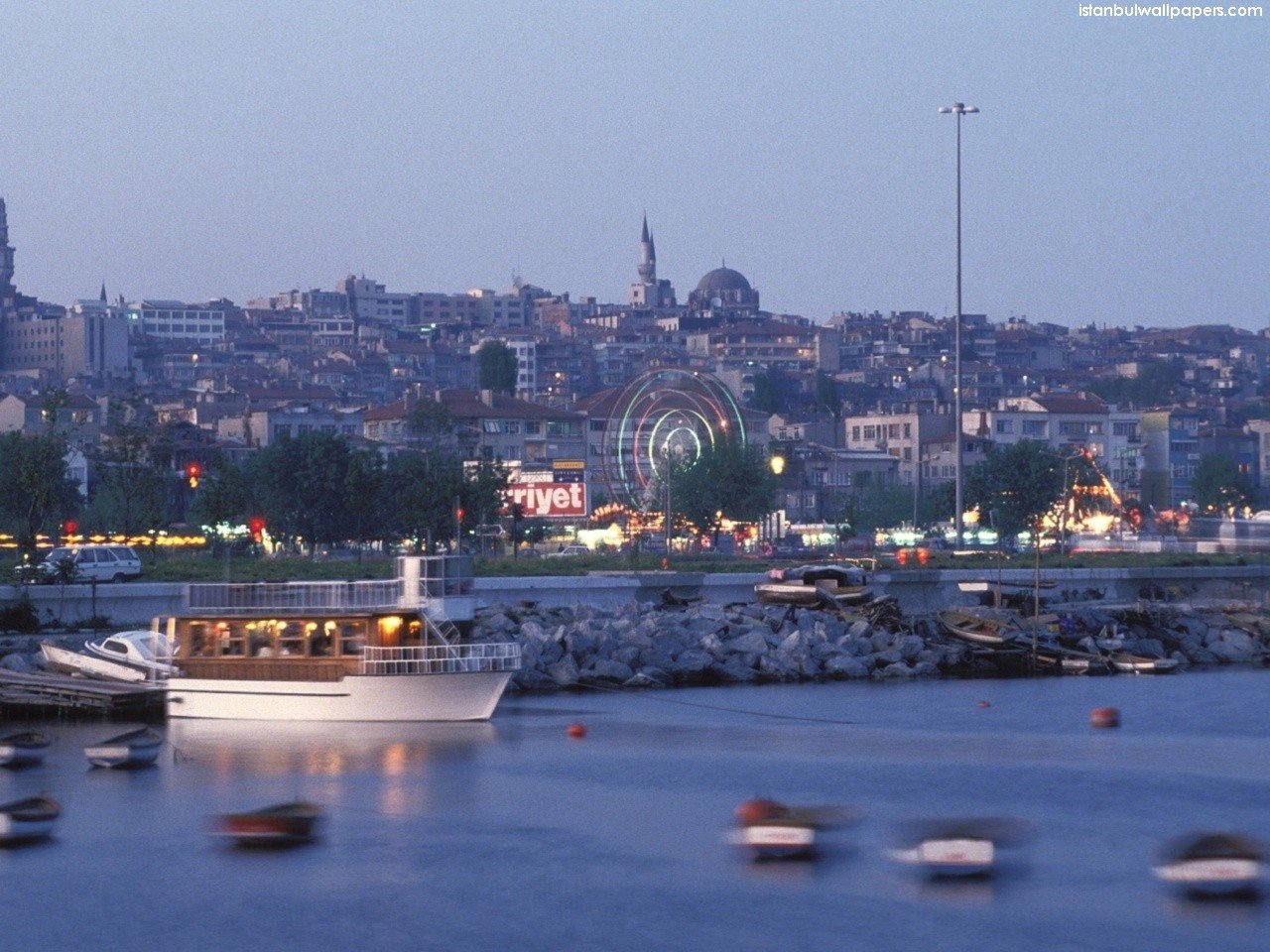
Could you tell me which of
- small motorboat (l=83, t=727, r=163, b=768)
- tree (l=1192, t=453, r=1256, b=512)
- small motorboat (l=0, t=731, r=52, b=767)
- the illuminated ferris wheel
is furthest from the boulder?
tree (l=1192, t=453, r=1256, b=512)

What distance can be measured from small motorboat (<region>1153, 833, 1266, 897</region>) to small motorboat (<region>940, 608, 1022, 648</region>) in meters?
18.4

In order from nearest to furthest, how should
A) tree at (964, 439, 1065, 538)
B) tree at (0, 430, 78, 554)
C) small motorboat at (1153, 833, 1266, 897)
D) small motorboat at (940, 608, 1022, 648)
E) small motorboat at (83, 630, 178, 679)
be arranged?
small motorboat at (1153, 833, 1266, 897), small motorboat at (83, 630, 178, 679), small motorboat at (940, 608, 1022, 648), tree at (0, 430, 78, 554), tree at (964, 439, 1065, 538)

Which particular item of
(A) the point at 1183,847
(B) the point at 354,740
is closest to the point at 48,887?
(B) the point at 354,740

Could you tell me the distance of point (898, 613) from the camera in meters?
39.1

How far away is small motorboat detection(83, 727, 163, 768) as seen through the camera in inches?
1003

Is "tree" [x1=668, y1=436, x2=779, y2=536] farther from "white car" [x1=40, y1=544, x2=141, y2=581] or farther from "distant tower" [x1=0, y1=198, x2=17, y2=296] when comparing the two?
"distant tower" [x1=0, y1=198, x2=17, y2=296]

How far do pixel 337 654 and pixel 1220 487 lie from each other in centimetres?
7599

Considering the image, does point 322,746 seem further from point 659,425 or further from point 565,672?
point 659,425

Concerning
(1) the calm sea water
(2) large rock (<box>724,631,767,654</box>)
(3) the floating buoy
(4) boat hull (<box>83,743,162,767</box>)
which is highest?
(2) large rock (<box>724,631,767,654</box>)

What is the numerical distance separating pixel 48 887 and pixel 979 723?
14.6 meters

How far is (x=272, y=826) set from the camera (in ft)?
69.1

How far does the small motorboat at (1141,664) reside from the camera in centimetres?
3725

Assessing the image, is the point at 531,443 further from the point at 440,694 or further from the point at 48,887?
the point at 48,887

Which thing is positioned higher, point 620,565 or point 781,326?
point 781,326
